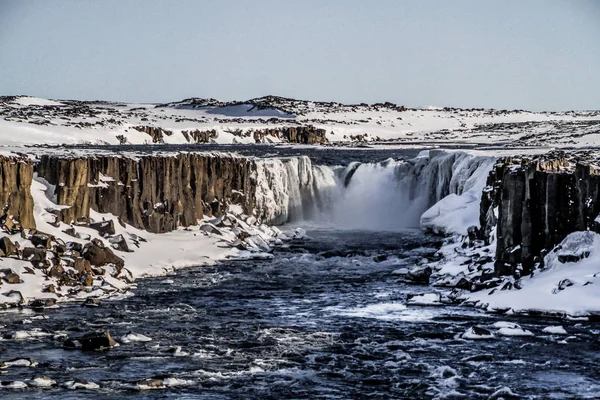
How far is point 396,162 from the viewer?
209 feet

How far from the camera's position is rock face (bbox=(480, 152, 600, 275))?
33031 mm

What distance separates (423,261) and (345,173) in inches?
906

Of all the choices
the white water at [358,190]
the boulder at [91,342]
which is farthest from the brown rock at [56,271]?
the white water at [358,190]

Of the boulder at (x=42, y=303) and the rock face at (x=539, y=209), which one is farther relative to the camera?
the rock face at (x=539, y=209)

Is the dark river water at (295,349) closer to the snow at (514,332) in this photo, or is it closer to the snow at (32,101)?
the snow at (514,332)

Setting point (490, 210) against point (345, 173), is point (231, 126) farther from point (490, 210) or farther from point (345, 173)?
point (490, 210)

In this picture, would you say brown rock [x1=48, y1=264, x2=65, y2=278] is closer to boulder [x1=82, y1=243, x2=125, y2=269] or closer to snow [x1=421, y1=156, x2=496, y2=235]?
boulder [x1=82, y1=243, x2=125, y2=269]

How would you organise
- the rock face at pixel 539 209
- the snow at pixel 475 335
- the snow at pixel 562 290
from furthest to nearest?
the rock face at pixel 539 209 < the snow at pixel 562 290 < the snow at pixel 475 335

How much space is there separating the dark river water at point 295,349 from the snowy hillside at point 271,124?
40963 millimetres

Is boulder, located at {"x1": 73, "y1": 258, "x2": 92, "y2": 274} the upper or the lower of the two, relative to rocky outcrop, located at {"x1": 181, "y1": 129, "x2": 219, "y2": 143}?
lower

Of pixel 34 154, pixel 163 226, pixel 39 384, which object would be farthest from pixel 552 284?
pixel 34 154

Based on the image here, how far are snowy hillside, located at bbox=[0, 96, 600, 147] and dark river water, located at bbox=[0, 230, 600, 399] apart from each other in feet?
134

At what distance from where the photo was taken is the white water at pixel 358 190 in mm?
57688

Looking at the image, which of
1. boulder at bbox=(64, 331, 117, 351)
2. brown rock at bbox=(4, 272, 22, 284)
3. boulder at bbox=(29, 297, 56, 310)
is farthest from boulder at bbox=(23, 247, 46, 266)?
boulder at bbox=(64, 331, 117, 351)
